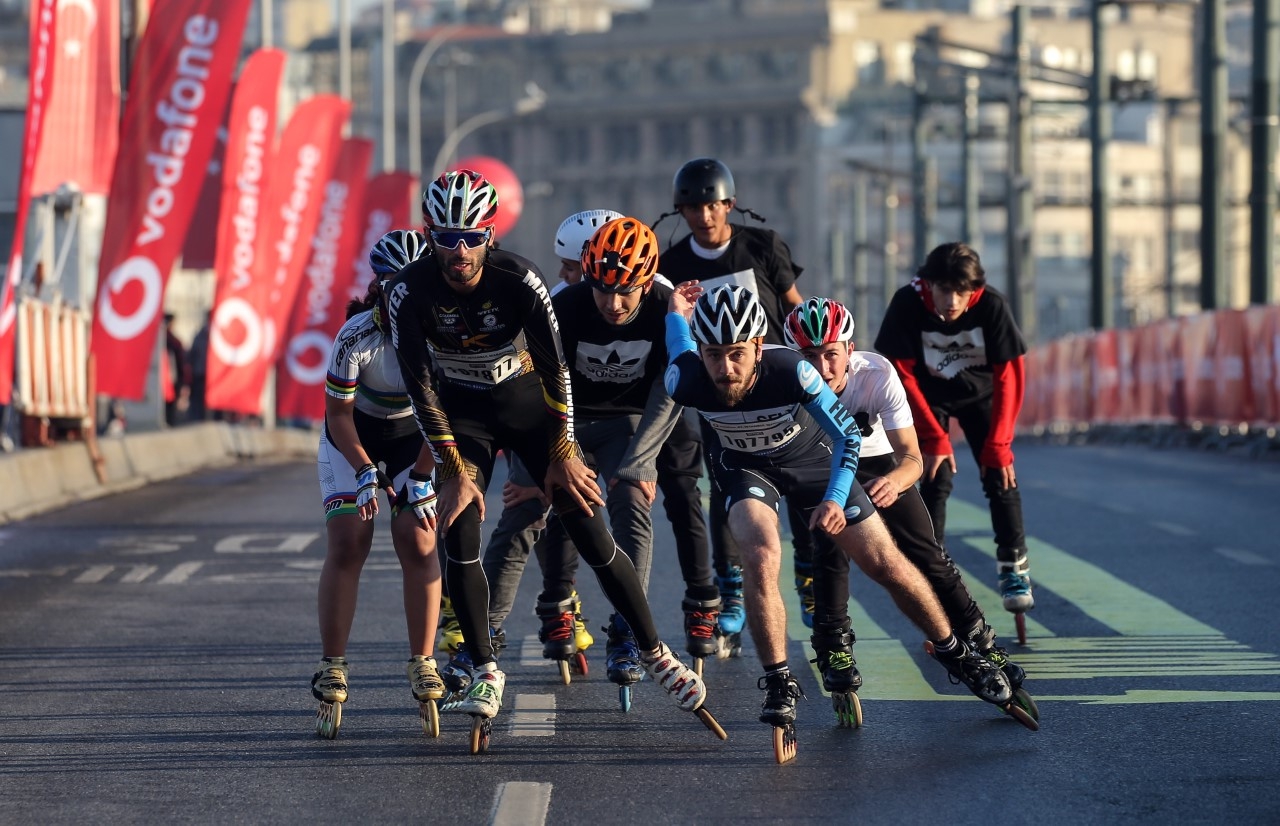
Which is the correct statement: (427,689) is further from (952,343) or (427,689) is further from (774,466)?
(952,343)

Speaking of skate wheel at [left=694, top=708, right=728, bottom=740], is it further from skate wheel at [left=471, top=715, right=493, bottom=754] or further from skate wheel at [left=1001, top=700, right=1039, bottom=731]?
skate wheel at [left=1001, top=700, right=1039, bottom=731]

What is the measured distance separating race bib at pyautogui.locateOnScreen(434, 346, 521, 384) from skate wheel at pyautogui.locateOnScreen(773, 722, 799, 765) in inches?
61.0

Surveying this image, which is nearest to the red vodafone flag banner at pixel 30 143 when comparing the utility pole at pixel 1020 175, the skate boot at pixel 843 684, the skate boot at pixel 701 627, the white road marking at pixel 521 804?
the skate boot at pixel 701 627

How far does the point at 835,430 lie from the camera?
8180mm

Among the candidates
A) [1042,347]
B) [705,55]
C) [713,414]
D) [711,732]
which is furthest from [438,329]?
[705,55]

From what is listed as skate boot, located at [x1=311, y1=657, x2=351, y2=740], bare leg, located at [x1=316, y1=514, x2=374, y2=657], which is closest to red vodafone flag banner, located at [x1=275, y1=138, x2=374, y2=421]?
bare leg, located at [x1=316, y1=514, x2=374, y2=657]

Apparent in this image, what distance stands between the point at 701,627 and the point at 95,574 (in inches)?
222

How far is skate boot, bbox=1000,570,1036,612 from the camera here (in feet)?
34.7

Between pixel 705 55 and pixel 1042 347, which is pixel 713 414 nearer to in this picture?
pixel 1042 347

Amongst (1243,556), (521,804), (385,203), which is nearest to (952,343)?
(521,804)

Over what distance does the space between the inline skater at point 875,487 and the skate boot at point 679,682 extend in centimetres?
63

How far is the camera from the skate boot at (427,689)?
824 centimetres

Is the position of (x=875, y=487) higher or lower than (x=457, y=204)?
lower

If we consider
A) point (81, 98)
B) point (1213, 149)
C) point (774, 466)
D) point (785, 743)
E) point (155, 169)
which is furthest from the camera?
point (1213, 149)
